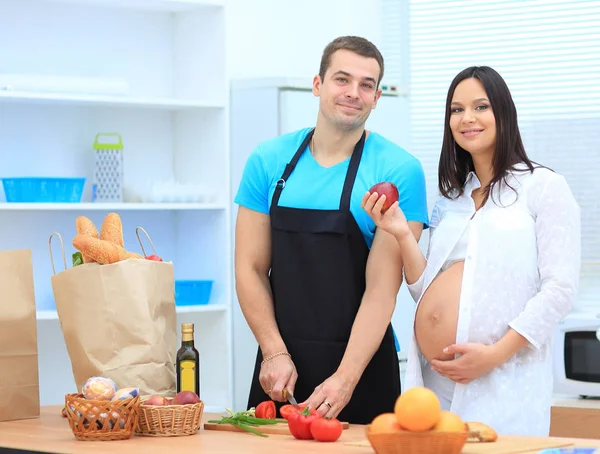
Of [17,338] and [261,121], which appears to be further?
[261,121]

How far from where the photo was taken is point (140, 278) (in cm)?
247

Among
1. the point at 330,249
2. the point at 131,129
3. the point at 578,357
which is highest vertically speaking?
the point at 131,129

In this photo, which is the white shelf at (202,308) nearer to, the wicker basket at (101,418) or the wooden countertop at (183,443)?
the wooden countertop at (183,443)

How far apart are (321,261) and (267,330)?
23 centimetres

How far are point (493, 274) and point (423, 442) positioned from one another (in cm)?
80

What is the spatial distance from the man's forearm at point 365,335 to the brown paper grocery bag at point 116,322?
46 cm

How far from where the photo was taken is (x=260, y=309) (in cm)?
277

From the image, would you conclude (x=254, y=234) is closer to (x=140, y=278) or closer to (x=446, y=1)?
(x=140, y=278)

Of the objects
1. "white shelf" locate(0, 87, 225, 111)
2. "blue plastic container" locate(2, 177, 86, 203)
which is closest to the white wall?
"white shelf" locate(0, 87, 225, 111)

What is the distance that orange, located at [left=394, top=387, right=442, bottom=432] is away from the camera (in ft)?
5.67

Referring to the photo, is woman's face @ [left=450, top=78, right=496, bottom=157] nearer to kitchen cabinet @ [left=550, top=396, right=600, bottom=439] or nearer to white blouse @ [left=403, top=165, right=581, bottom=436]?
white blouse @ [left=403, top=165, right=581, bottom=436]

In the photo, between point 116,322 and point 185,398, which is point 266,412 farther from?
point 116,322

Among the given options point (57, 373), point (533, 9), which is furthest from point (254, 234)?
point (533, 9)

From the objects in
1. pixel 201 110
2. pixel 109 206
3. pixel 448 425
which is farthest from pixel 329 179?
pixel 201 110
